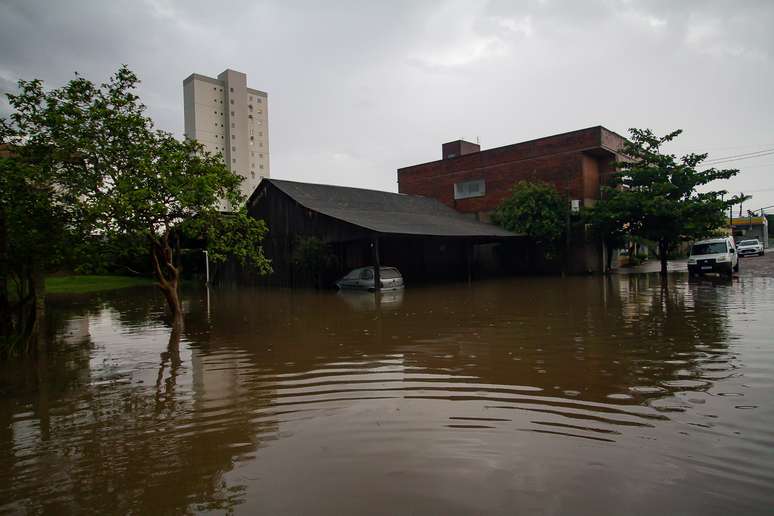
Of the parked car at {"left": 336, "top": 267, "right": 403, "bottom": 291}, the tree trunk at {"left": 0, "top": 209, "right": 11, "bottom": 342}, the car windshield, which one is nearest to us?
the tree trunk at {"left": 0, "top": 209, "right": 11, "bottom": 342}

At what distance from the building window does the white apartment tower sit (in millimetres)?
40607

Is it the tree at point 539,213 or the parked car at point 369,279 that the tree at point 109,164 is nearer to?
the parked car at point 369,279

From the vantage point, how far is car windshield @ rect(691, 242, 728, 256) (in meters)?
22.2

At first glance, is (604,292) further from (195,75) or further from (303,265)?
(195,75)

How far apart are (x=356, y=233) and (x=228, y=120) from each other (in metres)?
57.7

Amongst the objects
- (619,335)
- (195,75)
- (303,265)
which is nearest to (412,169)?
(303,265)

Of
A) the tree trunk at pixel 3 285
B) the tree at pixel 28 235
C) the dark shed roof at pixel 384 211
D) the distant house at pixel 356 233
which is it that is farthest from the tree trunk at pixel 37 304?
the dark shed roof at pixel 384 211

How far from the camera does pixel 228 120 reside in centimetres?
7125

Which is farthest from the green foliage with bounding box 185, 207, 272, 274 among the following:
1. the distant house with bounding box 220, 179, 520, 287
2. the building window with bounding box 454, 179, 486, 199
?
the building window with bounding box 454, 179, 486, 199

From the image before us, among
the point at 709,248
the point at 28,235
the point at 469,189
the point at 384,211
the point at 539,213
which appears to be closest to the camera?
the point at 28,235

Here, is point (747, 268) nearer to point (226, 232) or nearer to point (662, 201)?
point (662, 201)

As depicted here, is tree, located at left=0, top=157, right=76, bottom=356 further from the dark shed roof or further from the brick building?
the brick building

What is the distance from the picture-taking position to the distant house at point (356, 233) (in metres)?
22.1

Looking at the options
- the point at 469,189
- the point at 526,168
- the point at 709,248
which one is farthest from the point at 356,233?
the point at 709,248
